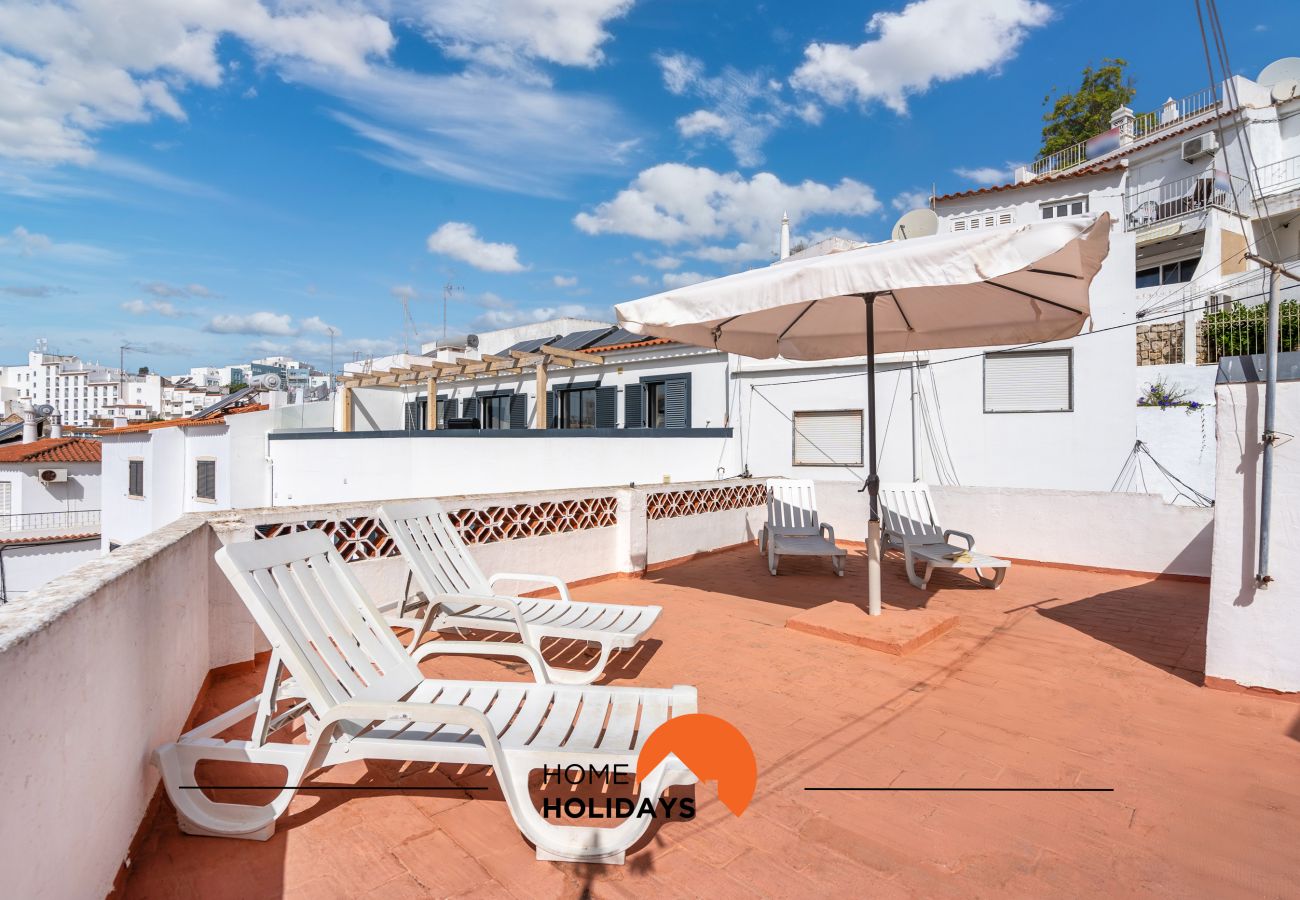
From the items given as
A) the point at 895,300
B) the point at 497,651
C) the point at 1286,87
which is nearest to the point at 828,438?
the point at 895,300

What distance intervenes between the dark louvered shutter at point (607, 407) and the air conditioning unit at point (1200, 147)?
25.1 m

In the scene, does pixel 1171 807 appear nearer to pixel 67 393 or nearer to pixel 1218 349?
pixel 1218 349

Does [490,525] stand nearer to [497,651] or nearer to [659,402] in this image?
[497,651]

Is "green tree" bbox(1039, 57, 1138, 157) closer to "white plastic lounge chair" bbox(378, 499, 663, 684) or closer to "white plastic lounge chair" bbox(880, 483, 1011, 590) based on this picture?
"white plastic lounge chair" bbox(880, 483, 1011, 590)

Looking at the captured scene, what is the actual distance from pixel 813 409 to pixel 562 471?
510 cm

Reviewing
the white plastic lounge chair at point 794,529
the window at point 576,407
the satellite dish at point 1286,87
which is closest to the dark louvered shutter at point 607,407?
the window at point 576,407

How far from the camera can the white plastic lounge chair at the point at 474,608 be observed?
3.69 metres

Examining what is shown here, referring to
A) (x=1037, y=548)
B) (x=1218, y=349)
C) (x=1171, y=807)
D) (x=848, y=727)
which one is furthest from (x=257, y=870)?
(x=1218, y=349)

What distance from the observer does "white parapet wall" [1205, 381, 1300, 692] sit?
11.6 ft

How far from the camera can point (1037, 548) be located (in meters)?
8.03

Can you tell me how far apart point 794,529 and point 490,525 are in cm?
391

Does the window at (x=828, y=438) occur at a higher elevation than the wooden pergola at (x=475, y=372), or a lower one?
lower

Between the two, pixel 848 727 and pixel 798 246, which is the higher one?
pixel 798 246

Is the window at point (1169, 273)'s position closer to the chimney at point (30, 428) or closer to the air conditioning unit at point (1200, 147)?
the air conditioning unit at point (1200, 147)
